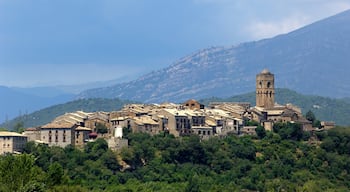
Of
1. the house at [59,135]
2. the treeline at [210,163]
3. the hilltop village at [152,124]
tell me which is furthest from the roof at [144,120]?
the house at [59,135]

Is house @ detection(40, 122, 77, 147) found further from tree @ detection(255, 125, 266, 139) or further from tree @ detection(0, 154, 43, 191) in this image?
tree @ detection(0, 154, 43, 191)

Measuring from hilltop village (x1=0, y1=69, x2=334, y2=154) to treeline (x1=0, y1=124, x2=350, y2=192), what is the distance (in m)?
1.65

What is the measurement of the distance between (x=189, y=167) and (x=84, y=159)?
7.95m

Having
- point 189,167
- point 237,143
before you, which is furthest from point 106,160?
point 237,143

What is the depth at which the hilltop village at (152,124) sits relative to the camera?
7800cm

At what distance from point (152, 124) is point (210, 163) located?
6846 mm

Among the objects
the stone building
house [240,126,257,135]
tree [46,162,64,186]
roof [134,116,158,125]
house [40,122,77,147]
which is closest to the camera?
tree [46,162,64,186]

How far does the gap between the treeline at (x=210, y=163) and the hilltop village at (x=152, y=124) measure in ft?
5.42

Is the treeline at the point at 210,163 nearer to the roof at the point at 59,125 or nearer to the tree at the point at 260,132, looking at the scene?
the tree at the point at 260,132

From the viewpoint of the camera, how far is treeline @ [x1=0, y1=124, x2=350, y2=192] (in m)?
71.0

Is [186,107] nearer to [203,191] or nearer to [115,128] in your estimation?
[115,128]

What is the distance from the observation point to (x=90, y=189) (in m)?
67.4

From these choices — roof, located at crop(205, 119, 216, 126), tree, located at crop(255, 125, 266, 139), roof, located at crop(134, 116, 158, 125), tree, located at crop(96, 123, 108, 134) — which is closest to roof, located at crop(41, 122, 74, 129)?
tree, located at crop(96, 123, 108, 134)

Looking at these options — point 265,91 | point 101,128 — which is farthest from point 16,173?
point 265,91
